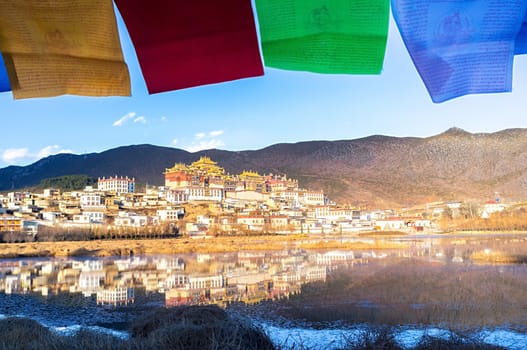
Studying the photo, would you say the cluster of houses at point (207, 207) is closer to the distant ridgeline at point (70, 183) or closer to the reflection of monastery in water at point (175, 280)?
the distant ridgeline at point (70, 183)

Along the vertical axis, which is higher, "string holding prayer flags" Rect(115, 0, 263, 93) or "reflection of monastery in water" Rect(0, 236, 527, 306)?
"string holding prayer flags" Rect(115, 0, 263, 93)

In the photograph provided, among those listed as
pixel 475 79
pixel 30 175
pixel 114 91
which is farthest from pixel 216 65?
pixel 30 175

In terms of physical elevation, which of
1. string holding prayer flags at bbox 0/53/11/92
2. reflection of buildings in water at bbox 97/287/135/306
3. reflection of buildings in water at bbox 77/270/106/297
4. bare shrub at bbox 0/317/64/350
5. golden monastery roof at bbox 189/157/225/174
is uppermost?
golden monastery roof at bbox 189/157/225/174

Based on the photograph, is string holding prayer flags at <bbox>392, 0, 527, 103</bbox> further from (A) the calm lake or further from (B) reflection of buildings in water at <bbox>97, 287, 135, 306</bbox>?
(B) reflection of buildings in water at <bbox>97, 287, 135, 306</bbox>

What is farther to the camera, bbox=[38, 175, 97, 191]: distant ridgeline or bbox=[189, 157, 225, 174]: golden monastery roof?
bbox=[189, 157, 225, 174]: golden monastery roof

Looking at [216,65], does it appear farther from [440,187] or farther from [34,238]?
[440,187]

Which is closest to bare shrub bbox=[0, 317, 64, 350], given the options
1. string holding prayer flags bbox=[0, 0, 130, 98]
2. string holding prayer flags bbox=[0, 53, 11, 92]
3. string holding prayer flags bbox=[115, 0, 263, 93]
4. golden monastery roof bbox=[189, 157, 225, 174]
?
string holding prayer flags bbox=[0, 53, 11, 92]

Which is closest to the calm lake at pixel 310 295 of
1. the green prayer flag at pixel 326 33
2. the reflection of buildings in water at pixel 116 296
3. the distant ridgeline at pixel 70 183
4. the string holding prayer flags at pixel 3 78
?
the reflection of buildings in water at pixel 116 296

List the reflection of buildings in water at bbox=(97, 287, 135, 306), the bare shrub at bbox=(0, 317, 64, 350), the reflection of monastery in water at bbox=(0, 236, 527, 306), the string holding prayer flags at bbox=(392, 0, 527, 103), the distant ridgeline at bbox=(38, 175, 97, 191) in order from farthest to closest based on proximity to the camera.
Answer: the distant ridgeline at bbox=(38, 175, 97, 191) → the reflection of monastery in water at bbox=(0, 236, 527, 306) → the reflection of buildings in water at bbox=(97, 287, 135, 306) → the bare shrub at bbox=(0, 317, 64, 350) → the string holding prayer flags at bbox=(392, 0, 527, 103)

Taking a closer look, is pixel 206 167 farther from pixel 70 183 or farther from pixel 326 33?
pixel 326 33
